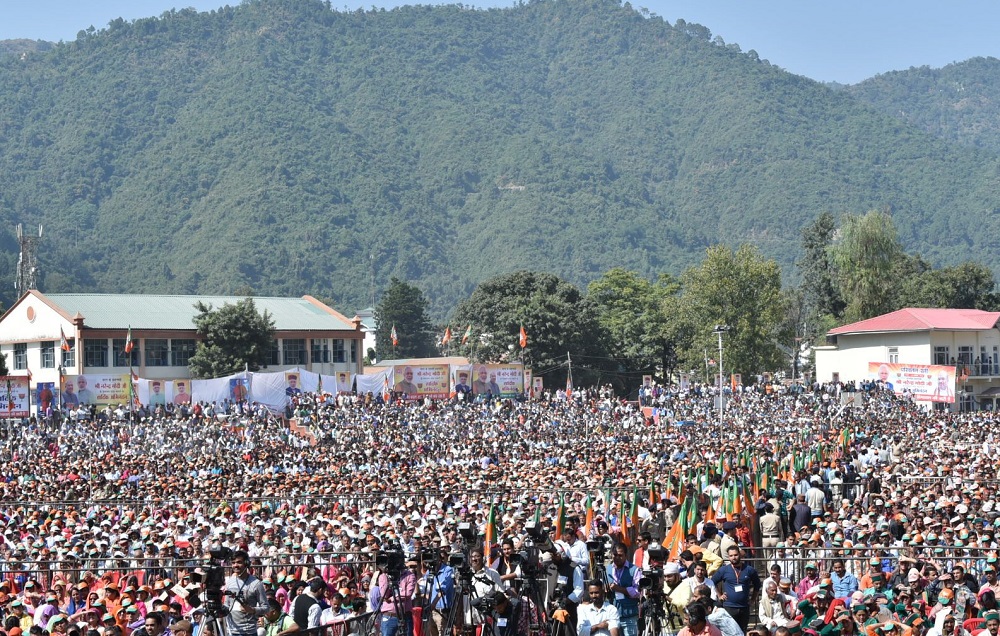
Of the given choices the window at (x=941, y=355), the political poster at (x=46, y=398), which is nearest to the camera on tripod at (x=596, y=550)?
the political poster at (x=46, y=398)

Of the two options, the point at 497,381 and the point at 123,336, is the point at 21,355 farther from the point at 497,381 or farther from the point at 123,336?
the point at 497,381

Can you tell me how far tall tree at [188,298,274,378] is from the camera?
6347 centimetres

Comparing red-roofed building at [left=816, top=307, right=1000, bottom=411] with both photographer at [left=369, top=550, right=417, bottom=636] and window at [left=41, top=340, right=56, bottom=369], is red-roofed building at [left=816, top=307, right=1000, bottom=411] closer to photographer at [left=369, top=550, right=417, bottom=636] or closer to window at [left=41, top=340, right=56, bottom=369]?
window at [left=41, top=340, right=56, bottom=369]

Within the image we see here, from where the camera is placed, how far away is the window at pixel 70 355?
60.5 metres

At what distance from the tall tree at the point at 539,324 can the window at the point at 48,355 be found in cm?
2313

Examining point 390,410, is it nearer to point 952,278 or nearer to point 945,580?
point 945,580

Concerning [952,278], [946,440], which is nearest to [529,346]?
[952,278]

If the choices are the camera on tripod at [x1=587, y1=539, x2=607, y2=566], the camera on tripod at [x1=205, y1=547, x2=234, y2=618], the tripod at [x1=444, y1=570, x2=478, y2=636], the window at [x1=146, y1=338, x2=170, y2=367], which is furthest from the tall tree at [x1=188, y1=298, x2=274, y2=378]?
the camera on tripod at [x1=205, y1=547, x2=234, y2=618]

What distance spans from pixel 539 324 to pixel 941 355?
2191 cm

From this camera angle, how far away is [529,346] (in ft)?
242

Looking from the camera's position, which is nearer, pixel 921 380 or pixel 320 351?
pixel 921 380

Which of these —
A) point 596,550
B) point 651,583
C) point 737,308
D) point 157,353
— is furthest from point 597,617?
point 737,308

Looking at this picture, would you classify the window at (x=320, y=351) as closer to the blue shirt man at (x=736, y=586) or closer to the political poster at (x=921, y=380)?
the political poster at (x=921, y=380)

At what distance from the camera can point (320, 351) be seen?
70.6 m
